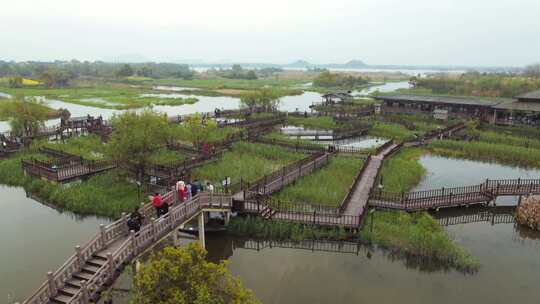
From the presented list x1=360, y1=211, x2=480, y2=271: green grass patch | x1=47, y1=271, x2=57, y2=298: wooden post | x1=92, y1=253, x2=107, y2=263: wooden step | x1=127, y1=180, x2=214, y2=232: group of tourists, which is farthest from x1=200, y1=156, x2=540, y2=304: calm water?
x1=47, y1=271, x2=57, y2=298: wooden post

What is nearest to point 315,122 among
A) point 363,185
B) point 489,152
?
point 489,152

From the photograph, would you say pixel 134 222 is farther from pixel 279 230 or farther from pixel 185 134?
pixel 185 134

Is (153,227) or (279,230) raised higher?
(153,227)

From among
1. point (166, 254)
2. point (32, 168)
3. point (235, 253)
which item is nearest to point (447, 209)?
point (235, 253)

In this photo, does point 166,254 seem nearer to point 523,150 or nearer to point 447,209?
point 447,209

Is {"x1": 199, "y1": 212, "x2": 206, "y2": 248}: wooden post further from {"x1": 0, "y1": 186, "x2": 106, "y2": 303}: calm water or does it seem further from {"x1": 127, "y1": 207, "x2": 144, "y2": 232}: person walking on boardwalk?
{"x1": 0, "y1": 186, "x2": 106, "y2": 303}: calm water

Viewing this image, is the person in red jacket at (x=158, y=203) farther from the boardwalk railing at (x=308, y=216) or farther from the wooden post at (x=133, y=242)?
the boardwalk railing at (x=308, y=216)
